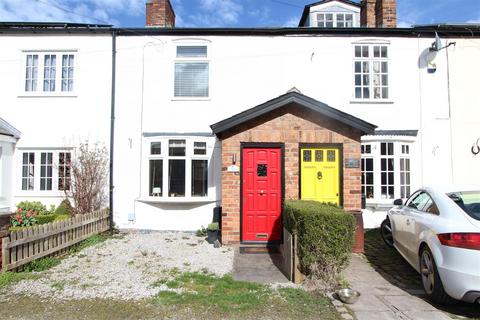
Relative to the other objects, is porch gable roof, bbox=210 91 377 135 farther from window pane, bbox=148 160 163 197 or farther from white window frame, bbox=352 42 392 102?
window pane, bbox=148 160 163 197

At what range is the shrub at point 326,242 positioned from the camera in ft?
17.4

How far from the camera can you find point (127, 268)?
6.53 m

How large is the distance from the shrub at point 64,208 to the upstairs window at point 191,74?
4625 millimetres

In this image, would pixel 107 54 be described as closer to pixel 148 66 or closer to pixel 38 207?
pixel 148 66

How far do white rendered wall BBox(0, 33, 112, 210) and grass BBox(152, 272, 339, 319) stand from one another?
258 inches

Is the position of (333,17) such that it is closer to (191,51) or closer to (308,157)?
(191,51)

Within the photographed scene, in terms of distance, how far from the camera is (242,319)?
433 cm

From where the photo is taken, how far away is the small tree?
987 centimetres

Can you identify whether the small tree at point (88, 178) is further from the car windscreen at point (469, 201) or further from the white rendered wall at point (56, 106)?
the car windscreen at point (469, 201)

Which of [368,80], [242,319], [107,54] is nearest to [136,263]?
[242,319]

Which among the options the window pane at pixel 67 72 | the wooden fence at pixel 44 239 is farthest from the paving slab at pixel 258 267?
the window pane at pixel 67 72

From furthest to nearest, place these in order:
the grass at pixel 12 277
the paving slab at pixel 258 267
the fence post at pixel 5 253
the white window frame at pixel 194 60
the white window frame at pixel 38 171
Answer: the white window frame at pixel 194 60 → the white window frame at pixel 38 171 → the paving slab at pixel 258 267 → the fence post at pixel 5 253 → the grass at pixel 12 277

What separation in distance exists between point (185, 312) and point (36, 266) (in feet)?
12.3

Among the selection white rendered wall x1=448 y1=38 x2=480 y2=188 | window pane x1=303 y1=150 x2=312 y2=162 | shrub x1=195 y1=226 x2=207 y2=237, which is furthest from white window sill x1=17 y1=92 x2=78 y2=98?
white rendered wall x1=448 y1=38 x2=480 y2=188
